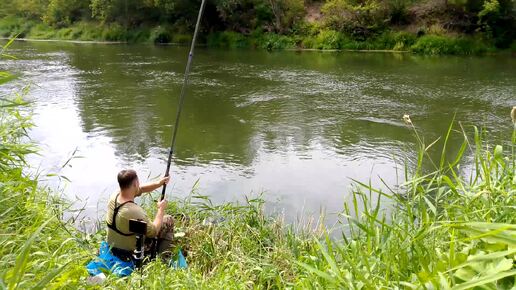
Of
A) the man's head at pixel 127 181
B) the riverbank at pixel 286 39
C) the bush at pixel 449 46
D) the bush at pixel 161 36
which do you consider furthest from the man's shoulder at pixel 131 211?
the bush at pixel 161 36

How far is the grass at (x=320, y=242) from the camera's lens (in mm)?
1636

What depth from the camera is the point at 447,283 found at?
62.0 inches

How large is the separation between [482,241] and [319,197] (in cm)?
396

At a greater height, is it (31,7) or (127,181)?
(31,7)

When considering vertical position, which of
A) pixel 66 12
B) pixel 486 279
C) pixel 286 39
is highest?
pixel 66 12

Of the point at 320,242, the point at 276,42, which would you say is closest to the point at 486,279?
the point at 320,242

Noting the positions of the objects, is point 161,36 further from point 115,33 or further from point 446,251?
point 446,251

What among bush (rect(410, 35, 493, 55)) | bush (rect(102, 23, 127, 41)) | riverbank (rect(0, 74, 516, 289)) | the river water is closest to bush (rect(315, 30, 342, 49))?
bush (rect(410, 35, 493, 55))

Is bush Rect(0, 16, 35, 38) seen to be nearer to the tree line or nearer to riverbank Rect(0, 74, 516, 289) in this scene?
the tree line

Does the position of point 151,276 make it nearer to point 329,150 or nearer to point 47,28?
point 329,150

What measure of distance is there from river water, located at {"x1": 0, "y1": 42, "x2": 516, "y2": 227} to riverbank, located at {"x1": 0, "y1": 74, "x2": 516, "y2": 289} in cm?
57

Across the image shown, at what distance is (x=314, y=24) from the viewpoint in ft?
80.2

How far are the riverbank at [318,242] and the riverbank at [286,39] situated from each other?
16.8 metres

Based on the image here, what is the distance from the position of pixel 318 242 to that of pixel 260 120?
7.47 meters
